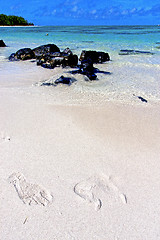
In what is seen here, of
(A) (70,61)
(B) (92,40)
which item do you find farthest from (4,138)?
(B) (92,40)

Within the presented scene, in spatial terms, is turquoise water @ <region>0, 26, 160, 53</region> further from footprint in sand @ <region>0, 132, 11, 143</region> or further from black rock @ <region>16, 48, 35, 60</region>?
footprint in sand @ <region>0, 132, 11, 143</region>

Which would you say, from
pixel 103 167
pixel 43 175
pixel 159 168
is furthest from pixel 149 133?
pixel 43 175

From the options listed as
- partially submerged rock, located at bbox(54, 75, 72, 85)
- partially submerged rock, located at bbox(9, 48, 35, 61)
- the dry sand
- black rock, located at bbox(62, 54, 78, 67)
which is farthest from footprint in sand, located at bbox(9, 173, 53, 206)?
partially submerged rock, located at bbox(9, 48, 35, 61)

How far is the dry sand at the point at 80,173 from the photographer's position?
5.15 feet

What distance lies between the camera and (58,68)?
25.2 ft

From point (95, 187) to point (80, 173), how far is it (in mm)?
252

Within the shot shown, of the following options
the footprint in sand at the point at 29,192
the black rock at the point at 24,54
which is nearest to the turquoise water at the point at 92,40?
the black rock at the point at 24,54

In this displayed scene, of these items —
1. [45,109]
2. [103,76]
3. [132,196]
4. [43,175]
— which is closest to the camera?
[132,196]

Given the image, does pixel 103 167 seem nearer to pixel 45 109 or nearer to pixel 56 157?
pixel 56 157

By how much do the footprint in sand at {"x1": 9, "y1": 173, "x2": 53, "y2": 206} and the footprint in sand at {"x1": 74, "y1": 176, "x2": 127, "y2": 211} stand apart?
0.30m

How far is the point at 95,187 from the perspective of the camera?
1934 millimetres

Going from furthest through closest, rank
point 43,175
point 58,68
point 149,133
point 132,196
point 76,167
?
A: point 58,68 → point 149,133 → point 76,167 → point 43,175 → point 132,196

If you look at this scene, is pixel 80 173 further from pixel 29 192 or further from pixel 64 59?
pixel 64 59

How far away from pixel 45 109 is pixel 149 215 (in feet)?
8.43
